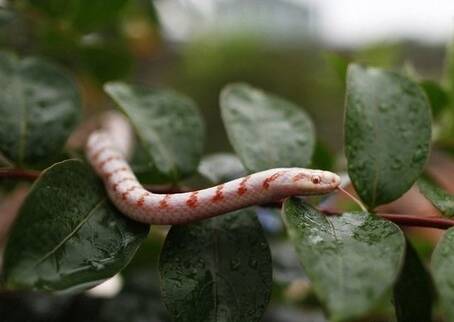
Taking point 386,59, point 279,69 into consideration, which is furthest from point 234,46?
point 386,59

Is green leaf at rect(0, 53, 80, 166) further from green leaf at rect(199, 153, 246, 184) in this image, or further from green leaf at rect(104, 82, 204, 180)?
green leaf at rect(199, 153, 246, 184)

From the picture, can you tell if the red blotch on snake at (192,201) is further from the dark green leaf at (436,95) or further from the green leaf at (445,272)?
the dark green leaf at (436,95)

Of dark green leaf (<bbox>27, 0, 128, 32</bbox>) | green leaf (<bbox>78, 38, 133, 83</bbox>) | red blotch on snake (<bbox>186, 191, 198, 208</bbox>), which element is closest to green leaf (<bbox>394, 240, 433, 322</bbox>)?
red blotch on snake (<bbox>186, 191, 198, 208</bbox>)

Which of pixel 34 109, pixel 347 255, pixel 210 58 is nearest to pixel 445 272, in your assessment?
pixel 347 255

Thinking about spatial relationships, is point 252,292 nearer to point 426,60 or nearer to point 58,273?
point 58,273

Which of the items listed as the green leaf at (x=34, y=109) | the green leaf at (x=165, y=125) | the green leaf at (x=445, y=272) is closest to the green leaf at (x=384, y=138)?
the green leaf at (x=445, y=272)

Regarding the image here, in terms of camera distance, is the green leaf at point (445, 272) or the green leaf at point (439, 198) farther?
the green leaf at point (439, 198)
